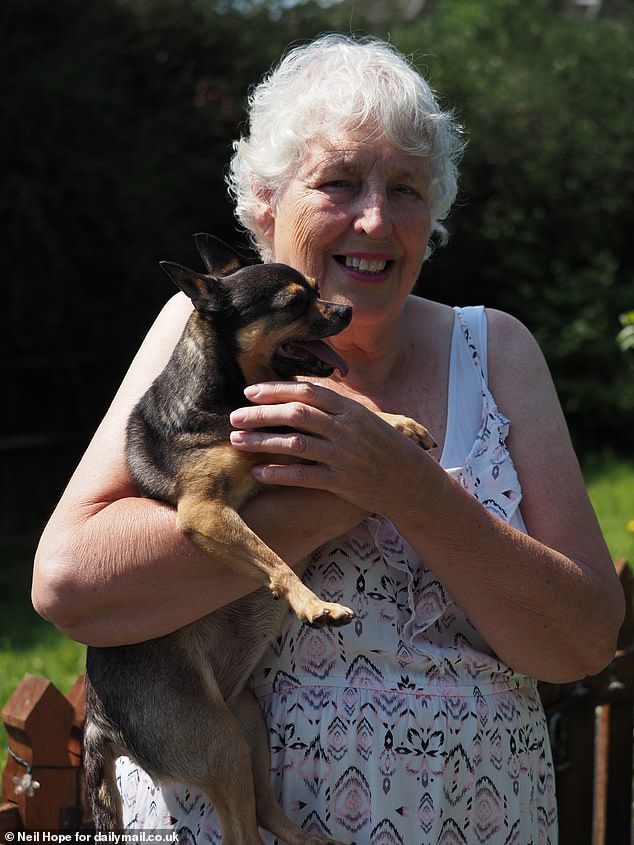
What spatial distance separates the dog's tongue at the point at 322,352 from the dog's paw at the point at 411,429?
174 mm

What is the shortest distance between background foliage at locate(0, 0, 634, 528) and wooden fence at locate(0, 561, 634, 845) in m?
5.37

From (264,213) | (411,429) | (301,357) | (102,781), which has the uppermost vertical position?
(264,213)

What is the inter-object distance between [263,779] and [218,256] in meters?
1.40

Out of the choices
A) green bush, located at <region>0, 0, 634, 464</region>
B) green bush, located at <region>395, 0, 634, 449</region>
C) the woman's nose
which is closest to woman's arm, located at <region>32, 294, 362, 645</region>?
the woman's nose

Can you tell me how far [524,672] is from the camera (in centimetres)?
258

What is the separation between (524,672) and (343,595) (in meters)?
0.49

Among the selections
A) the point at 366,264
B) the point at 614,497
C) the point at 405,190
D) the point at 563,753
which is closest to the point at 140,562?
the point at 366,264

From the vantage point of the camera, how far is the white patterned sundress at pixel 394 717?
245 centimetres

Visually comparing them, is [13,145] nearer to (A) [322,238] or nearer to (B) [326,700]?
(A) [322,238]

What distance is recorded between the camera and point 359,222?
2662 millimetres

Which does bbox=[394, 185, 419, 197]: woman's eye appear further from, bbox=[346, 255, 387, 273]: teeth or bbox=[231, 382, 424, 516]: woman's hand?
bbox=[231, 382, 424, 516]: woman's hand

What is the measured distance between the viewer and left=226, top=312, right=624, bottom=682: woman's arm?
2332 mm

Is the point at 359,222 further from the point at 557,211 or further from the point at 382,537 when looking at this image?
the point at 557,211

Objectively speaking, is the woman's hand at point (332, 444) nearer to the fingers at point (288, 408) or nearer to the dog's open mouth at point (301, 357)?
the fingers at point (288, 408)
